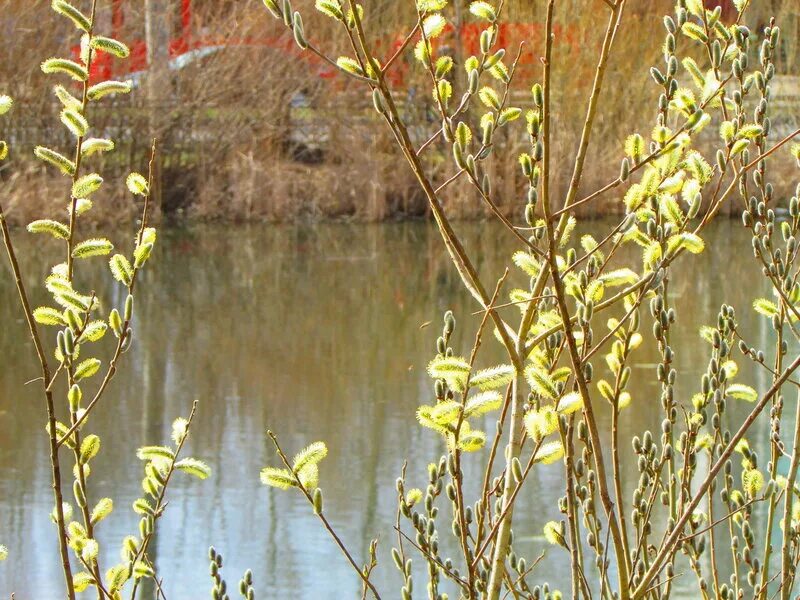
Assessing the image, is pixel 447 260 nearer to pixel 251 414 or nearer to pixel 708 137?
pixel 708 137

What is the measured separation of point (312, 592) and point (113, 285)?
5765 millimetres

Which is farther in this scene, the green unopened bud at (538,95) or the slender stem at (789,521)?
the slender stem at (789,521)

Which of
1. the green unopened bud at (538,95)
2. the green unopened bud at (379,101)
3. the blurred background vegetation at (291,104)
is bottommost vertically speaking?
the green unopened bud at (379,101)

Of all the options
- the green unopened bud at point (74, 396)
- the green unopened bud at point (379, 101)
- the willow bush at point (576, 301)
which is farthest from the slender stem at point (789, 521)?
the green unopened bud at point (74, 396)

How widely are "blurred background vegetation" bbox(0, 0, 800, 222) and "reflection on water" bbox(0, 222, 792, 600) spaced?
2.10 meters

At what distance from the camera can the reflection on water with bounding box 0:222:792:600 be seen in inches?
158

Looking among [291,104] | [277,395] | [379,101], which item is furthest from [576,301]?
[291,104]

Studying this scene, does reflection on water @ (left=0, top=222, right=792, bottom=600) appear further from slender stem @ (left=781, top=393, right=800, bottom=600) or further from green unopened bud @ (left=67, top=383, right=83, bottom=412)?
green unopened bud @ (left=67, top=383, right=83, bottom=412)

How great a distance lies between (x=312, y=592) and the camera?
12.2ft

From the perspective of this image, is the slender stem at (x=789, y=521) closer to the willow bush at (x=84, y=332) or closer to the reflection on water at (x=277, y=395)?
the willow bush at (x=84, y=332)

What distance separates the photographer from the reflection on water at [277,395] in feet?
13.2

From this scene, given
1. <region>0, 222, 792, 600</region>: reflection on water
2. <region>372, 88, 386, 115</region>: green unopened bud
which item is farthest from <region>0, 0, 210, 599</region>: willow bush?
<region>0, 222, 792, 600</region>: reflection on water

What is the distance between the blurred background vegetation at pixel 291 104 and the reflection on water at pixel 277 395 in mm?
2095

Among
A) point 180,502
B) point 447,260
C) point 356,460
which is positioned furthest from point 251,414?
point 447,260
